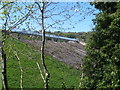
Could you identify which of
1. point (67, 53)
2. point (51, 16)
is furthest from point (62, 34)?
point (67, 53)

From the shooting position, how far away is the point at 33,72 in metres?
4.44

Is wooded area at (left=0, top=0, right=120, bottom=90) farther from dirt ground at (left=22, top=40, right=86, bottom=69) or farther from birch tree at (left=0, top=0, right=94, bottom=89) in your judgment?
dirt ground at (left=22, top=40, right=86, bottom=69)

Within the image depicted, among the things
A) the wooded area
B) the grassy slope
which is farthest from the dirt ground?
the wooded area

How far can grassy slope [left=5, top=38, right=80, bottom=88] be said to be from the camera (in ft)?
11.2

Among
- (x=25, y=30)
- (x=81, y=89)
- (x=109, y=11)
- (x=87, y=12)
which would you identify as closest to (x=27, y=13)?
(x=25, y=30)

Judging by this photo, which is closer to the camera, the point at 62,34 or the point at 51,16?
the point at 51,16

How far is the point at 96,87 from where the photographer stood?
3.32 m

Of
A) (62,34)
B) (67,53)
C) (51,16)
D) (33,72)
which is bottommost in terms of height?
(33,72)

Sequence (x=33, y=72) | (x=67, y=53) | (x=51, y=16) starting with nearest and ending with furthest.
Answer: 1. (x=51, y=16)
2. (x=33, y=72)
3. (x=67, y=53)

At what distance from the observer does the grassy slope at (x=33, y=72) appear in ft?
11.2

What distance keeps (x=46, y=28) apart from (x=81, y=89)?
1473mm

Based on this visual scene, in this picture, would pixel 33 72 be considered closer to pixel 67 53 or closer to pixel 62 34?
pixel 62 34

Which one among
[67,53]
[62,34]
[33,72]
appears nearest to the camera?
[62,34]

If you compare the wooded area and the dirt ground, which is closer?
the wooded area
